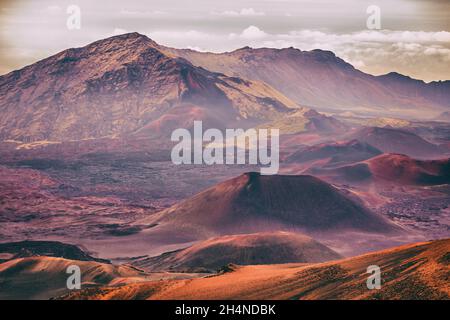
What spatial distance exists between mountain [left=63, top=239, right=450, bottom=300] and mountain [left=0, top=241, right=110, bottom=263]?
43.6 meters

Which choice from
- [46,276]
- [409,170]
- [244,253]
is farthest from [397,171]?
[46,276]

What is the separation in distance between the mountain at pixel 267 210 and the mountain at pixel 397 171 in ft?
136

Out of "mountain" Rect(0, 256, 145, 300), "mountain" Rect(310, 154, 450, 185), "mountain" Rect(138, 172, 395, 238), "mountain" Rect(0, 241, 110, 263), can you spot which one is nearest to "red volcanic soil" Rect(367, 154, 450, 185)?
"mountain" Rect(310, 154, 450, 185)

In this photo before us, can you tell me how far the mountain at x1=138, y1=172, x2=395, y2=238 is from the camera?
4760 inches

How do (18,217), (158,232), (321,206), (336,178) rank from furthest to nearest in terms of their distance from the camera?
(336,178) → (18,217) → (321,206) → (158,232)

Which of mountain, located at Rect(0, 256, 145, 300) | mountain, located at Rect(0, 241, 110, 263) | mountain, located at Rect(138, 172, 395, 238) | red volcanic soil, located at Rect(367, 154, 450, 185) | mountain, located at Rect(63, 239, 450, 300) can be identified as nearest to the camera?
mountain, located at Rect(63, 239, 450, 300)

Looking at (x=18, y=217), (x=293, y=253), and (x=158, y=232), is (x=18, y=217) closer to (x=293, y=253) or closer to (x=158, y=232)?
(x=158, y=232)

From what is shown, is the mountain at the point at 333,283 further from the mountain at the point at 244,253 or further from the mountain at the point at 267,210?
the mountain at the point at 267,210

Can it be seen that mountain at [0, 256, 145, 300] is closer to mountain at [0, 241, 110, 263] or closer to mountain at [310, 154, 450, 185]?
mountain at [0, 241, 110, 263]

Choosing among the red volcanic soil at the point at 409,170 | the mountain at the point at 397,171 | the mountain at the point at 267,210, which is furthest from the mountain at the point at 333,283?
the red volcanic soil at the point at 409,170

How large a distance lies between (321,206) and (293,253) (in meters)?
41.3

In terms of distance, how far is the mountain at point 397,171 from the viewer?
571 feet

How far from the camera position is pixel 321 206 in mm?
129375
